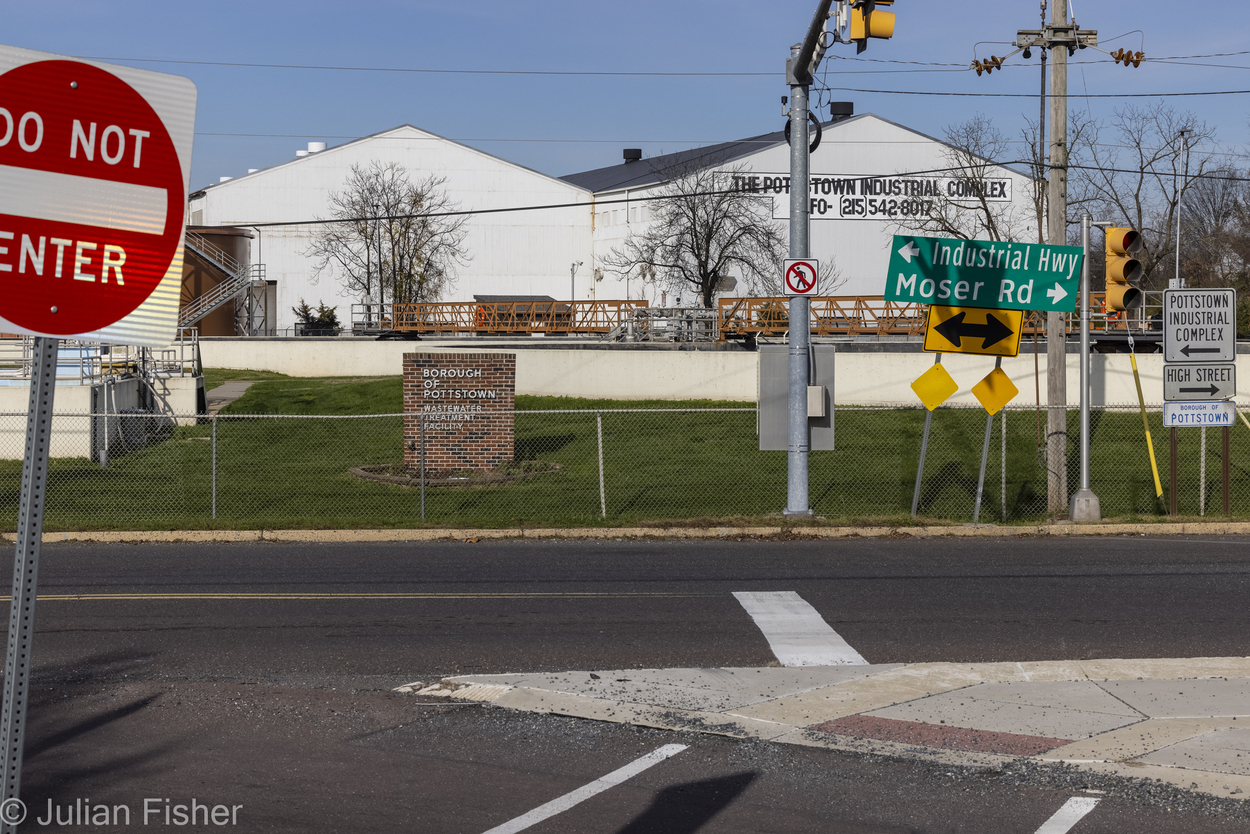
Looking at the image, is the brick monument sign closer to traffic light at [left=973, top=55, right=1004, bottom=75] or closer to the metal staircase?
traffic light at [left=973, top=55, right=1004, bottom=75]

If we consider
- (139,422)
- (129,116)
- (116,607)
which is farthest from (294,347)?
(129,116)

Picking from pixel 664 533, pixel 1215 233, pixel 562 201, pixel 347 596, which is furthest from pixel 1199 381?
pixel 1215 233

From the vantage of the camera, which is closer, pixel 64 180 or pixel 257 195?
pixel 64 180

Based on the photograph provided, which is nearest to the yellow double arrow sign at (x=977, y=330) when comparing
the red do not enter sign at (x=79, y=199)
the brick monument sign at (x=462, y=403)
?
the brick monument sign at (x=462, y=403)

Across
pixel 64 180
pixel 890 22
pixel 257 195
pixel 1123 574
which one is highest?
pixel 257 195

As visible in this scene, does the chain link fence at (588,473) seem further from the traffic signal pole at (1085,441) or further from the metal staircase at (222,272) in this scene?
the metal staircase at (222,272)

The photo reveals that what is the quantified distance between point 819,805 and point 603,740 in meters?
1.46

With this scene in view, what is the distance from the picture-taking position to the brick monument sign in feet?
68.1

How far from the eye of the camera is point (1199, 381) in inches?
627

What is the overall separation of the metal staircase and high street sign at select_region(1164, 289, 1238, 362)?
153 ft

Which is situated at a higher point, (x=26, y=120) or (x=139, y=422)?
(x=26, y=120)

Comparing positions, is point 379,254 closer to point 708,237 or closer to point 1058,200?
point 708,237

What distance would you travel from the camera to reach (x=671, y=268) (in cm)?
5709

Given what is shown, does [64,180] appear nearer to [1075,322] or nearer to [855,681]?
[855,681]
